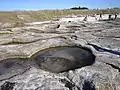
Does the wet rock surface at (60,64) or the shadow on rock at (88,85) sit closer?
the shadow on rock at (88,85)

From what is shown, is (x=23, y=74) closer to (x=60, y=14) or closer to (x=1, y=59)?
(x=1, y=59)

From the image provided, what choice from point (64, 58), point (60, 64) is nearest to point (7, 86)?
point (60, 64)

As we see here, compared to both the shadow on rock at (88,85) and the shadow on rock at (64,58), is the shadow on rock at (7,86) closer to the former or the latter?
the shadow on rock at (64,58)

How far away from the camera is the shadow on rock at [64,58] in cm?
1243

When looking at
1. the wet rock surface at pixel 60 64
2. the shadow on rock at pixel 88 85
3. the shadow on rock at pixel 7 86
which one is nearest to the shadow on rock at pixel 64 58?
the wet rock surface at pixel 60 64

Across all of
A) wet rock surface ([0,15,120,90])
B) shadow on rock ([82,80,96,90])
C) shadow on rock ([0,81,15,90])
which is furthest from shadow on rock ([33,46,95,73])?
shadow on rock ([0,81,15,90])

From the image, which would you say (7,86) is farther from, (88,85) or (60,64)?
(60,64)

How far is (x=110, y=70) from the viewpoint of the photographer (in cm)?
1030

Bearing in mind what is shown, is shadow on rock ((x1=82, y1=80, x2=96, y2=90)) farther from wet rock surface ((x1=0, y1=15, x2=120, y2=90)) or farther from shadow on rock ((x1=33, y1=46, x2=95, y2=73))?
shadow on rock ((x1=33, y1=46, x2=95, y2=73))

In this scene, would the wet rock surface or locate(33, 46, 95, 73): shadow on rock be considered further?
locate(33, 46, 95, 73): shadow on rock

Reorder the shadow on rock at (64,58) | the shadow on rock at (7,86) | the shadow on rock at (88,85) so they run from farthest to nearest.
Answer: the shadow on rock at (64,58) → the shadow on rock at (7,86) → the shadow on rock at (88,85)

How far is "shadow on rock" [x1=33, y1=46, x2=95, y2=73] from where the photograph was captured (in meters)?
12.4

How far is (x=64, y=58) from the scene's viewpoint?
14.5m

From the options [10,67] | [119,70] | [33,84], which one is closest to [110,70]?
[119,70]
